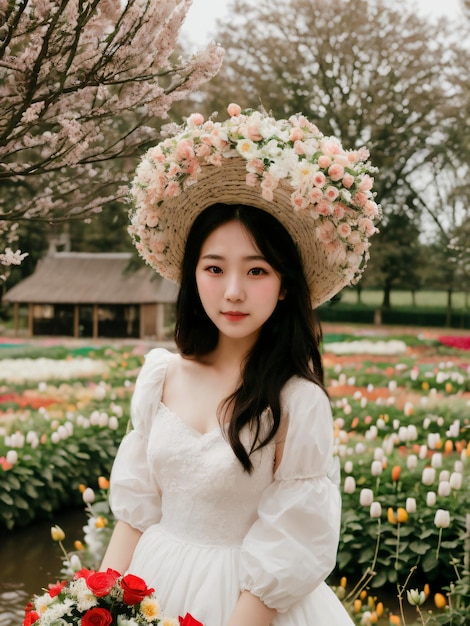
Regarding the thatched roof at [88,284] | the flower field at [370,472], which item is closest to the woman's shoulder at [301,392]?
the flower field at [370,472]

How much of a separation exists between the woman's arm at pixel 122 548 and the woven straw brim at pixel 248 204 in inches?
30.9

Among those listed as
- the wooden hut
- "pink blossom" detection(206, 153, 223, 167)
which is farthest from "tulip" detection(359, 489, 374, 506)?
the wooden hut

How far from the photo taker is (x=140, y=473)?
6.59 ft

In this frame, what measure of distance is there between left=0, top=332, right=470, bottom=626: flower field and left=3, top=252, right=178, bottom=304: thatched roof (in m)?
11.0

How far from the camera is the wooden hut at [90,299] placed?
69.2ft

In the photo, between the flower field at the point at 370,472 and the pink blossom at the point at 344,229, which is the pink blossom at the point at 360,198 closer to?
the pink blossom at the point at 344,229

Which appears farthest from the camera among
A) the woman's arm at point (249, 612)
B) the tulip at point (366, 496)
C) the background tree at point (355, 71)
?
the background tree at point (355, 71)

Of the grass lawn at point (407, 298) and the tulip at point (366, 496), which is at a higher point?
the grass lawn at point (407, 298)

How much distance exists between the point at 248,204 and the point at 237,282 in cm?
22

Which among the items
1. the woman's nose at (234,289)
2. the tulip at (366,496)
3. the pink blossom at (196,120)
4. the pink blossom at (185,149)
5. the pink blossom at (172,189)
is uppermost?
the pink blossom at (196,120)

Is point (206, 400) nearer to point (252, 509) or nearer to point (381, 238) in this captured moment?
point (252, 509)

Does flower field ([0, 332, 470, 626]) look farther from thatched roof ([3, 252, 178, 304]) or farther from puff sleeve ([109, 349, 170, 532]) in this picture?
thatched roof ([3, 252, 178, 304])

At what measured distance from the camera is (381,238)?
77.4ft

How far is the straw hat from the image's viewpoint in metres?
1.74
